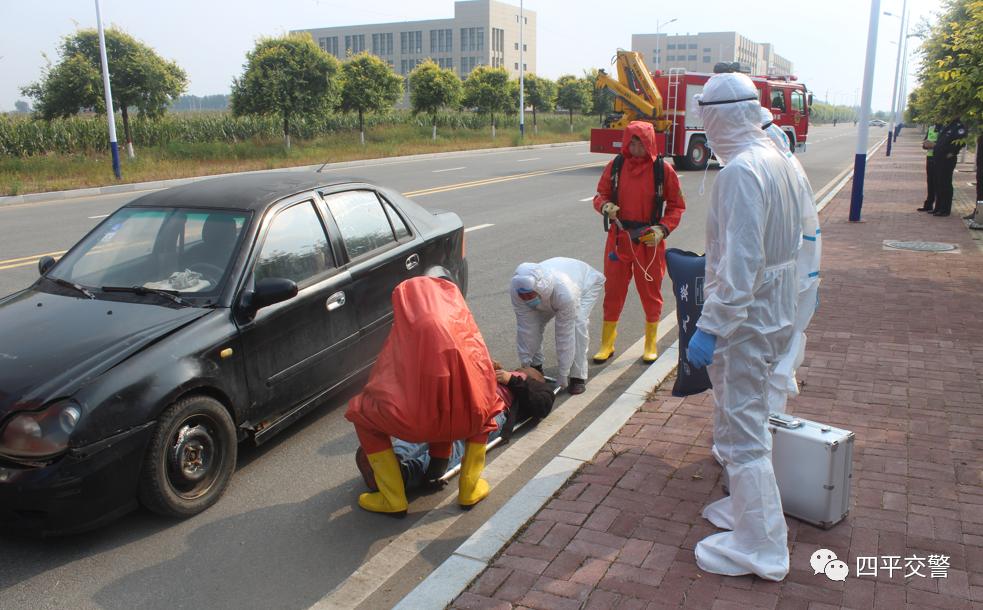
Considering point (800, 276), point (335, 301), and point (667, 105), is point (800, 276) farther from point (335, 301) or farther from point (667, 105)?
point (667, 105)

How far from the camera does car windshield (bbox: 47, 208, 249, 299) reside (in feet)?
14.6

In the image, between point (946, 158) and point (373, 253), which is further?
point (946, 158)

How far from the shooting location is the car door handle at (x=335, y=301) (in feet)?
15.9

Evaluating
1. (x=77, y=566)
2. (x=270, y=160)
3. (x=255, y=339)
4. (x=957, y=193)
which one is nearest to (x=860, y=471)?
(x=255, y=339)

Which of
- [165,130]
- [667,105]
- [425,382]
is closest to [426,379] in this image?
[425,382]

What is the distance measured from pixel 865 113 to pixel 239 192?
12.4 metres

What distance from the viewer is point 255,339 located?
4.28 meters

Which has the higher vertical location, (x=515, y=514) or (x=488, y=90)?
(x=488, y=90)

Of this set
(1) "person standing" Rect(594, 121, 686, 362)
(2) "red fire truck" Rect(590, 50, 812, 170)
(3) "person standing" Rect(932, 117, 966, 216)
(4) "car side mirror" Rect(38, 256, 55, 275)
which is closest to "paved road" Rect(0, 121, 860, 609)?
(1) "person standing" Rect(594, 121, 686, 362)

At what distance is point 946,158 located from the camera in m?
14.0

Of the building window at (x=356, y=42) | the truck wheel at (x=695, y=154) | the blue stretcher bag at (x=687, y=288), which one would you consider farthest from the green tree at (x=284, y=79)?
the building window at (x=356, y=42)

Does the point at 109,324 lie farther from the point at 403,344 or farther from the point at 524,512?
the point at 524,512

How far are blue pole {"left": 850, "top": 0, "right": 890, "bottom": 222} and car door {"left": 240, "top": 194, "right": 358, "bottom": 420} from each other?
11.0 m

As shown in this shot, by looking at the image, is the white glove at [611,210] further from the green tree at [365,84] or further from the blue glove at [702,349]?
the green tree at [365,84]
